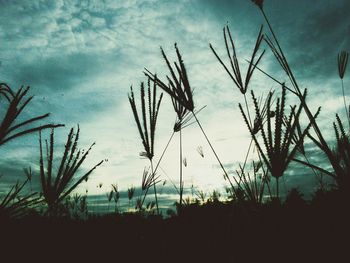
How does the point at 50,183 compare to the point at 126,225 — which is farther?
the point at 126,225

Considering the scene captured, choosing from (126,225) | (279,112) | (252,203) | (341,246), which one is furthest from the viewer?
(126,225)

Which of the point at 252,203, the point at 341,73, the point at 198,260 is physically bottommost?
the point at 198,260

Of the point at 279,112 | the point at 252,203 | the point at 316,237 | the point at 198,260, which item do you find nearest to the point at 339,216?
the point at 316,237

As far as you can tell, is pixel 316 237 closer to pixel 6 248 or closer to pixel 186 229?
pixel 186 229

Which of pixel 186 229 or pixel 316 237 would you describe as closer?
pixel 316 237

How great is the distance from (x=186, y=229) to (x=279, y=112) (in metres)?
1.80

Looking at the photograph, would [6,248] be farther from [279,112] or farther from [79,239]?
[279,112]

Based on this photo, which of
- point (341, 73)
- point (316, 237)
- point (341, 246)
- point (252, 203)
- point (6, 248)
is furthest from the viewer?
point (341, 73)

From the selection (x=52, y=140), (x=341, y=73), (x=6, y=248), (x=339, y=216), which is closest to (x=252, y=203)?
(x=339, y=216)

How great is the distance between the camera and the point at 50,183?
1509 mm

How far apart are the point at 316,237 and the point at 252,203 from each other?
51 centimetres

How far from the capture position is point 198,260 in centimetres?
189

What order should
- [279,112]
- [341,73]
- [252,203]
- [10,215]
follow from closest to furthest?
[10,215] < [279,112] < [252,203] < [341,73]

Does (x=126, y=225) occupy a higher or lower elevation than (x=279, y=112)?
lower
